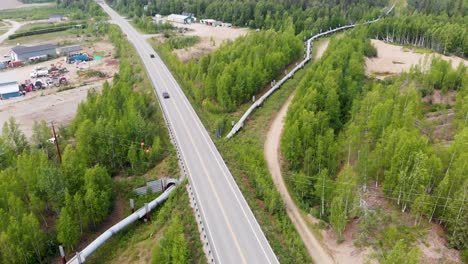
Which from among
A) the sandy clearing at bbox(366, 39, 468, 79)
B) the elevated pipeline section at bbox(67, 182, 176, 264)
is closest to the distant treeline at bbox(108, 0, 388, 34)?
the sandy clearing at bbox(366, 39, 468, 79)

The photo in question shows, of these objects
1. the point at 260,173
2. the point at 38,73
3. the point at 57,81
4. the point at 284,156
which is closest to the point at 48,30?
the point at 38,73

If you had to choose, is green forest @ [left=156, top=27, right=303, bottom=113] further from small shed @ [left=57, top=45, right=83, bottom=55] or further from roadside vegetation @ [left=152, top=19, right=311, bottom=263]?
small shed @ [left=57, top=45, right=83, bottom=55]

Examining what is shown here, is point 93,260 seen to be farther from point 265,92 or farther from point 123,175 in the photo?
A: point 265,92

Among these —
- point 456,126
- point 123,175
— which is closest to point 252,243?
point 123,175

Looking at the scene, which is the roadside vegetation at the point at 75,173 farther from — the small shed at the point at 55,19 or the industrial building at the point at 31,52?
the small shed at the point at 55,19

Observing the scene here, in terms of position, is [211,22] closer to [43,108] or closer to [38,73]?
[38,73]

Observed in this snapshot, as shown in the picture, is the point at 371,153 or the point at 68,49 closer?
the point at 371,153
